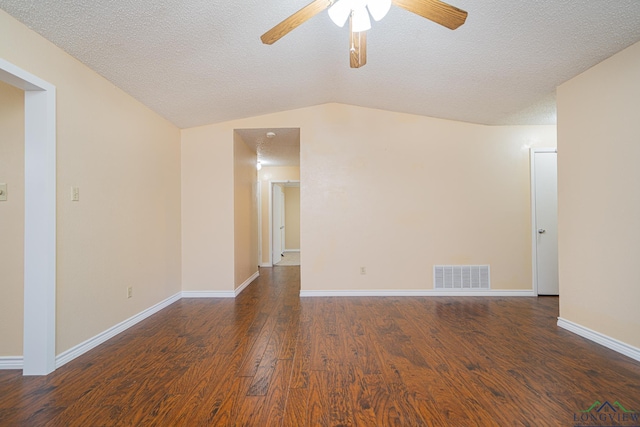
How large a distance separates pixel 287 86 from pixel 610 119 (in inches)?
112

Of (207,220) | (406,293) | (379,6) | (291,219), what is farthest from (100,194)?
(291,219)

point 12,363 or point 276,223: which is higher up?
point 276,223

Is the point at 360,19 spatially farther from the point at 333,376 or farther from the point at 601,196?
the point at 601,196

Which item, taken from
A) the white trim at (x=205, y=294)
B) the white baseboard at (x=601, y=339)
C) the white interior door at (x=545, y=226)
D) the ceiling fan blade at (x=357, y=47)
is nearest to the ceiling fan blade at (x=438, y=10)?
the ceiling fan blade at (x=357, y=47)

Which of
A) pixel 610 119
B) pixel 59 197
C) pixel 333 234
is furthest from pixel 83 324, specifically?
pixel 610 119

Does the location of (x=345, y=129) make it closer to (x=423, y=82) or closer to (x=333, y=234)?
(x=423, y=82)

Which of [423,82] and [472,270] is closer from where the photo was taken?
[423,82]

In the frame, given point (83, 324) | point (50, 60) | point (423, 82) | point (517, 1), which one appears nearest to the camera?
point (517, 1)

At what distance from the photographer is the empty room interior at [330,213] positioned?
Result: 5.56 feet

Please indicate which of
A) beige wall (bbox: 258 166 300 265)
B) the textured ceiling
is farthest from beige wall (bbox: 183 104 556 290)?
beige wall (bbox: 258 166 300 265)

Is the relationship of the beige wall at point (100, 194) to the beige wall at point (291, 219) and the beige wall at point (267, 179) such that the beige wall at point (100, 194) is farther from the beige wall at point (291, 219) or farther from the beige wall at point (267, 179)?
the beige wall at point (291, 219)

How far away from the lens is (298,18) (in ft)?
4.99

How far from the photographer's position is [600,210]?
230 cm

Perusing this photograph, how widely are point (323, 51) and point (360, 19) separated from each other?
3.49ft
